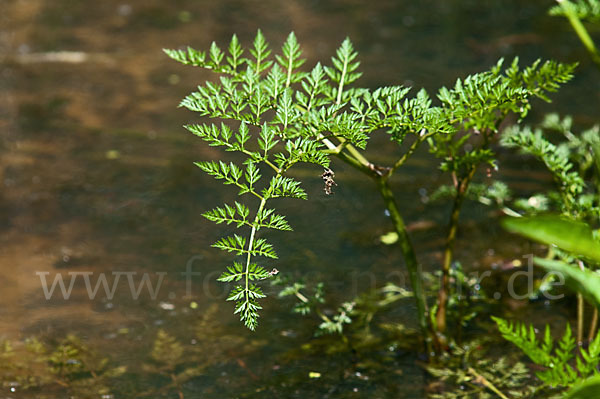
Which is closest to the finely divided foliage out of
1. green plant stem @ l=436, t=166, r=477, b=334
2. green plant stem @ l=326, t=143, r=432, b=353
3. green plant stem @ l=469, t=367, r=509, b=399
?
green plant stem @ l=326, t=143, r=432, b=353

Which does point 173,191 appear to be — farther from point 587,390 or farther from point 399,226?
point 587,390

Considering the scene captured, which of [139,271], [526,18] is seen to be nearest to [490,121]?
[139,271]

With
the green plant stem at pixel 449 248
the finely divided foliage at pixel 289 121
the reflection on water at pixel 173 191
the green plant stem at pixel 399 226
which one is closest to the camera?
the finely divided foliage at pixel 289 121

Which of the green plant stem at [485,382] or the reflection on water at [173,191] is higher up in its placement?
the reflection on water at [173,191]

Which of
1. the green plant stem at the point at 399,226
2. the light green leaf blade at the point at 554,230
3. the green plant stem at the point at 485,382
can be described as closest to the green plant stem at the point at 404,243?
the green plant stem at the point at 399,226

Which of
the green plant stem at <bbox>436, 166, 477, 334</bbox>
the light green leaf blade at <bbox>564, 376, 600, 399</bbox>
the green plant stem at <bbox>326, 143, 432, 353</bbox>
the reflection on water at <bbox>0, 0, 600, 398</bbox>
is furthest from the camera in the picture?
the reflection on water at <bbox>0, 0, 600, 398</bbox>

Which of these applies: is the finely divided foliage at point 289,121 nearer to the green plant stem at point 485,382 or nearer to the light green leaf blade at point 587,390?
the light green leaf blade at point 587,390

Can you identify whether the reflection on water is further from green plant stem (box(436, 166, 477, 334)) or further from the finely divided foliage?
the finely divided foliage
